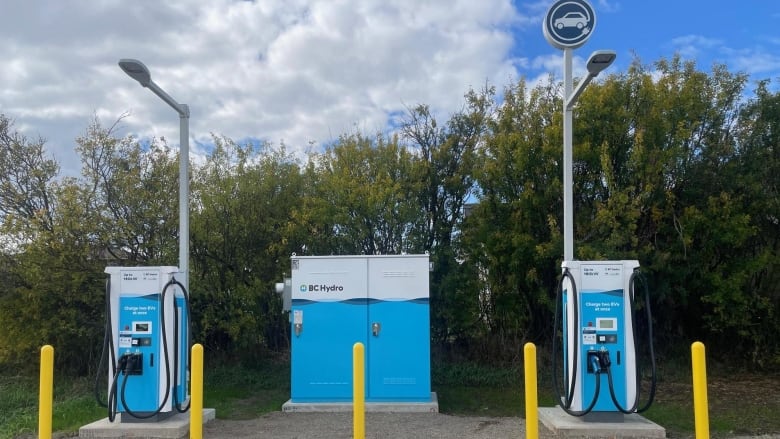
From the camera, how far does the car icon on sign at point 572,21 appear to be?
8070 millimetres

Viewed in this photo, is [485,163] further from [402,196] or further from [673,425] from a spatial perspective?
[673,425]

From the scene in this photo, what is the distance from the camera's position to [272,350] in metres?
12.3

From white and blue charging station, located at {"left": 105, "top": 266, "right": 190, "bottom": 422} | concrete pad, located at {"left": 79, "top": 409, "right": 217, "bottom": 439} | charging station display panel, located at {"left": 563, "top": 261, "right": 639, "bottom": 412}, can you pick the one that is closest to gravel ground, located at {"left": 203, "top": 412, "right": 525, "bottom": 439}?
concrete pad, located at {"left": 79, "top": 409, "right": 217, "bottom": 439}

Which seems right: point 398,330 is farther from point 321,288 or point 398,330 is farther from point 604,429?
point 604,429

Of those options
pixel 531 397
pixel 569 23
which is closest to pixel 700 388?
pixel 531 397

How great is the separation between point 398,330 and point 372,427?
5.39 ft

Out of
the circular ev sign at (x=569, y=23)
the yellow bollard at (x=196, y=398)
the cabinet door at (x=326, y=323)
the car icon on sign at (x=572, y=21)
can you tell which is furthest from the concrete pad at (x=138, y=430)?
the car icon on sign at (x=572, y=21)

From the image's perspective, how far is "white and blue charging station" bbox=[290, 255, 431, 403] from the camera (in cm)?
917

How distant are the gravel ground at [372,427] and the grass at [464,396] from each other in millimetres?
914

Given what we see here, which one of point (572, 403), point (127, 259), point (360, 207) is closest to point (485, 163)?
point (360, 207)

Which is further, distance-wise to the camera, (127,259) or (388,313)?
(127,259)

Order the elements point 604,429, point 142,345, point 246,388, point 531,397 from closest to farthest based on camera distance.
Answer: point 531,397, point 604,429, point 142,345, point 246,388

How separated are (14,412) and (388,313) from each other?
5.95m

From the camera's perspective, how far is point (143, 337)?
760cm
